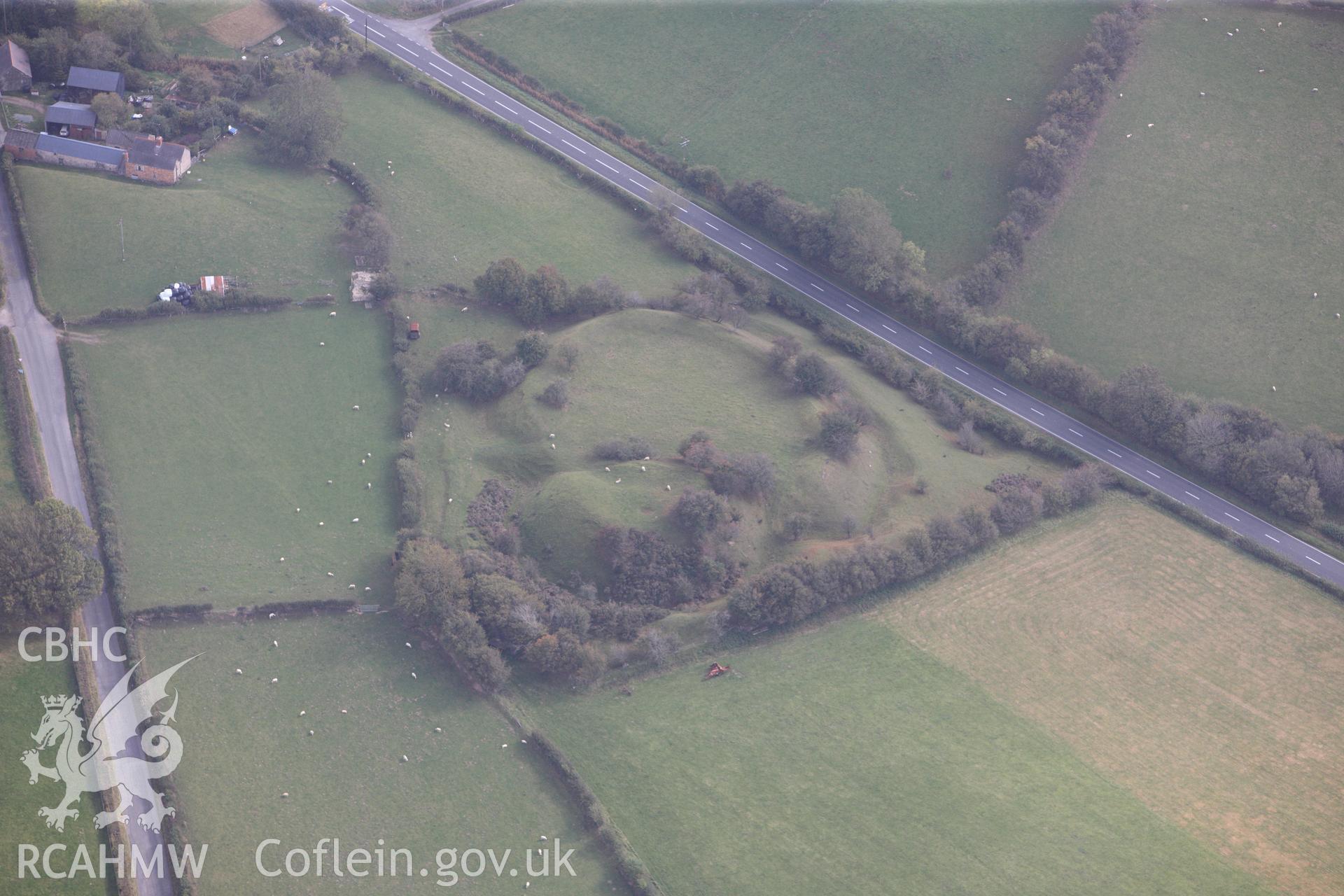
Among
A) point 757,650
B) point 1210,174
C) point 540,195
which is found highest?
point 1210,174

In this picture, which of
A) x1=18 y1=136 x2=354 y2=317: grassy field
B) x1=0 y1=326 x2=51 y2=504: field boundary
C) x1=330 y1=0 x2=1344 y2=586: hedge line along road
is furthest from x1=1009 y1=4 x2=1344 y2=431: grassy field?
x1=0 y1=326 x2=51 y2=504: field boundary

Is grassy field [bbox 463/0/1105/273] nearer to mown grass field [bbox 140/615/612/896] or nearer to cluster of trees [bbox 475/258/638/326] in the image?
cluster of trees [bbox 475/258/638/326]

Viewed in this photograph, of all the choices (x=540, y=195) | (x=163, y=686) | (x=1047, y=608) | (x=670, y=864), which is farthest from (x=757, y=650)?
(x=540, y=195)

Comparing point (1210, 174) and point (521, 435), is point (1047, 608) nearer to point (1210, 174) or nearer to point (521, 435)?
point (521, 435)

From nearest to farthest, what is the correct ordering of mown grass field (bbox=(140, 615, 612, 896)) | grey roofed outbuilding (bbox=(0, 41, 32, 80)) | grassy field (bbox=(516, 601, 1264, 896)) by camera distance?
mown grass field (bbox=(140, 615, 612, 896))
grassy field (bbox=(516, 601, 1264, 896))
grey roofed outbuilding (bbox=(0, 41, 32, 80))

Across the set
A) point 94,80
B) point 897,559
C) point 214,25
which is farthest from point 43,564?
point 214,25

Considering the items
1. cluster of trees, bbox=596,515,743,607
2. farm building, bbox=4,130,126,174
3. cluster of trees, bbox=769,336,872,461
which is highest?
farm building, bbox=4,130,126,174

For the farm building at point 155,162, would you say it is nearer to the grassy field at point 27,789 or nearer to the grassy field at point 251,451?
the grassy field at point 251,451
